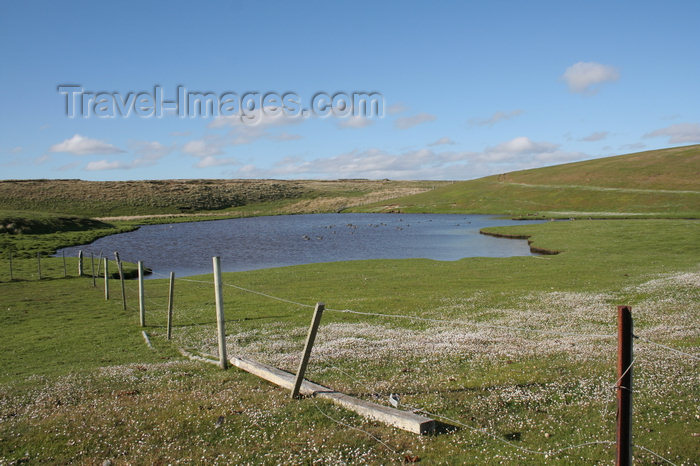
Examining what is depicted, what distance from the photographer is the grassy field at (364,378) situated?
349 inches

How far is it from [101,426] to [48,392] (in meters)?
3.66

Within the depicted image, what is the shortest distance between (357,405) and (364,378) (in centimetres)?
254

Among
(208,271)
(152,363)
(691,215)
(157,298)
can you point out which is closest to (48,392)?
(152,363)

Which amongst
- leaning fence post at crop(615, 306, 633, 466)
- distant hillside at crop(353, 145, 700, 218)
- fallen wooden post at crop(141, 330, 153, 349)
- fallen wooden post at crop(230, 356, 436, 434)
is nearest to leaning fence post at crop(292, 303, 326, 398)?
fallen wooden post at crop(230, 356, 436, 434)

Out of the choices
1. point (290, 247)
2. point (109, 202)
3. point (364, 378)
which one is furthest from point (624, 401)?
point (109, 202)

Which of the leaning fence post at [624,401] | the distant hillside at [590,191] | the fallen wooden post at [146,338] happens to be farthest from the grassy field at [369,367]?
the distant hillside at [590,191]

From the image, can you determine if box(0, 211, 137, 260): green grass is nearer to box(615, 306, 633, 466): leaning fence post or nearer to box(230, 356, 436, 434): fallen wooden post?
box(230, 356, 436, 434): fallen wooden post

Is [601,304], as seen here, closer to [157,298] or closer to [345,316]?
[345,316]

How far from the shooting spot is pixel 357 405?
33.7 ft

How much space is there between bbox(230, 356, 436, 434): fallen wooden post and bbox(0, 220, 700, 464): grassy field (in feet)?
0.75

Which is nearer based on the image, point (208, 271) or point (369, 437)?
point (369, 437)

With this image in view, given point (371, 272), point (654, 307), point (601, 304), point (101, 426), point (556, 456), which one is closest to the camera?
point (556, 456)

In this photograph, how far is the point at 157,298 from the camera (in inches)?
1304

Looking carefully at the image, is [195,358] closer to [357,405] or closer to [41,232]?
[357,405]
